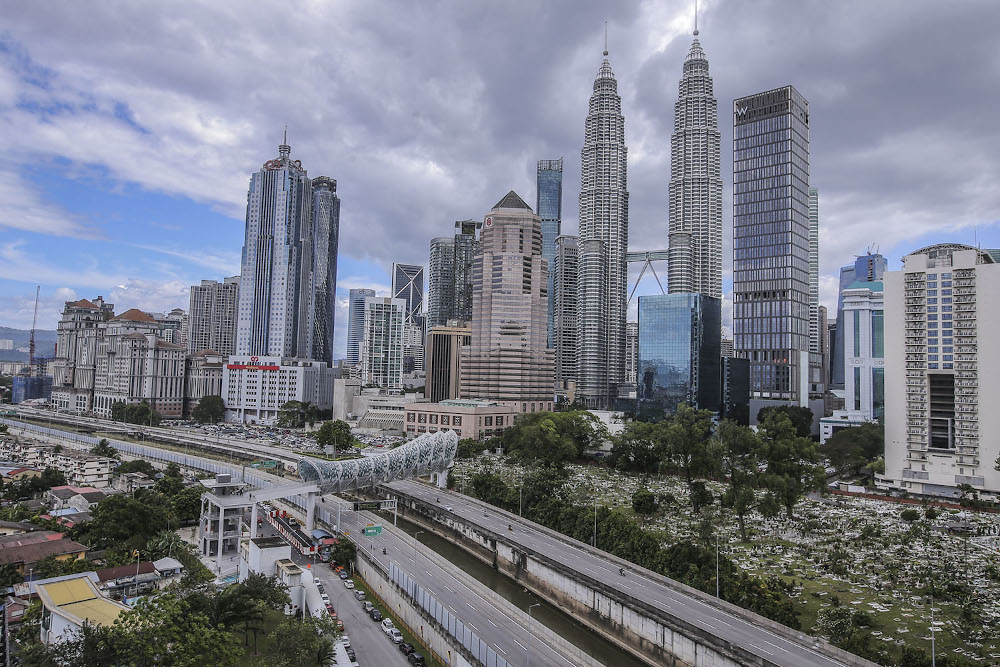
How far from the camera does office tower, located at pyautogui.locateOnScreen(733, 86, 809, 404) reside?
144250mm

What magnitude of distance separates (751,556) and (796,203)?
12190 cm

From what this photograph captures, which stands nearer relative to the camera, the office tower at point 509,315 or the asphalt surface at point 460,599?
the asphalt surface at point 460,599

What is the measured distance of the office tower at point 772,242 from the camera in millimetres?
144250

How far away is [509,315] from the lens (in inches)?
5512

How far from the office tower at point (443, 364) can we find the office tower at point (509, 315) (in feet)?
118

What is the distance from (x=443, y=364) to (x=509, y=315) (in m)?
45.5

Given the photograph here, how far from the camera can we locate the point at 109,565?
44.1 m

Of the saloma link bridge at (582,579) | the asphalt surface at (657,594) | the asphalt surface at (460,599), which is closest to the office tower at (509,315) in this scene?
the saloma link bridge at (582,579)

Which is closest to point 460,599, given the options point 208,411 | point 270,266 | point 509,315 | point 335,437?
point 335,437

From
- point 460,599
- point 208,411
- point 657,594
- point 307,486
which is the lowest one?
point 460,599

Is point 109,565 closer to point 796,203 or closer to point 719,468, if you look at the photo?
point 719,468

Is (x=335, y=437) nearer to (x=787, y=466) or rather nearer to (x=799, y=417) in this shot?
(x=787, y=466)

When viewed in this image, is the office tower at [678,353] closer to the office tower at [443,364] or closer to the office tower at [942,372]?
the office tower at [942,372]

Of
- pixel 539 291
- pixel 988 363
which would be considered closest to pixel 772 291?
pixel 539 291
